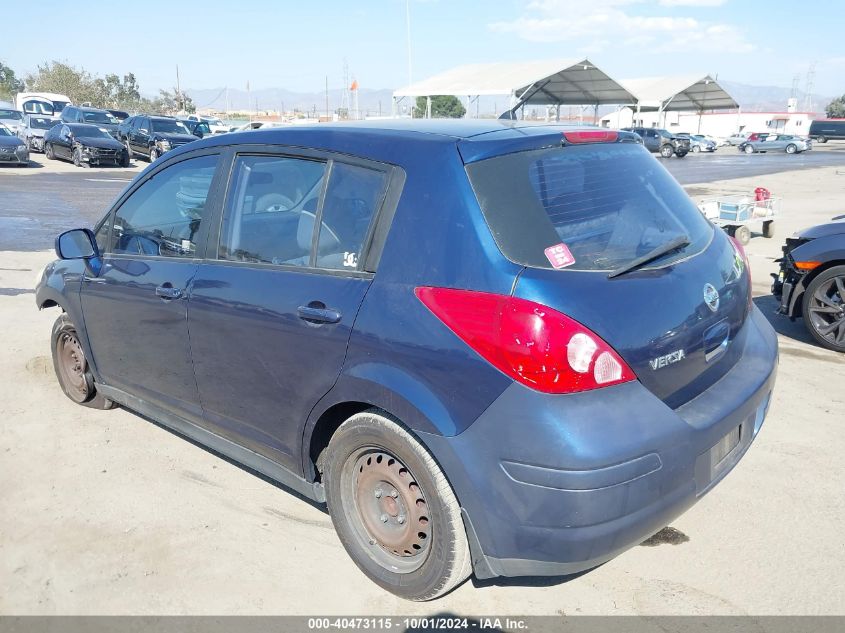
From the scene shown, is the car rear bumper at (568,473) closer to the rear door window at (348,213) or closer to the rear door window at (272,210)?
the rear door window at (348,213)

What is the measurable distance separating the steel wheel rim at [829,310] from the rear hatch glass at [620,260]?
313 cm

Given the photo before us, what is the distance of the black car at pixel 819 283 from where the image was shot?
577cm

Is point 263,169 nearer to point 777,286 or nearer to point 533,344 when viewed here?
point 533,344

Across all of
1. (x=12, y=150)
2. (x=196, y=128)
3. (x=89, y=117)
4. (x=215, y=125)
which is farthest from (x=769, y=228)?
(x=215, y=125)

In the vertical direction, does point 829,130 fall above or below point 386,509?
above

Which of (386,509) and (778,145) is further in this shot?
(778,145)

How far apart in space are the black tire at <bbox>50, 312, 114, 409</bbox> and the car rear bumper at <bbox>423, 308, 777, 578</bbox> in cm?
309

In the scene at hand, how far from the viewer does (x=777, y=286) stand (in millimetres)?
6488

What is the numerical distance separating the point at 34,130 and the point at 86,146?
7229 millimetres

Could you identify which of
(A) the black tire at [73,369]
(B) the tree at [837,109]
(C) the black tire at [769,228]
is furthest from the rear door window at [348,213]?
(B) the tree at [837,109]

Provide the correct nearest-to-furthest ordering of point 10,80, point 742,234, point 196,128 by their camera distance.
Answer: point 742,234
point 196,128
point 10,80

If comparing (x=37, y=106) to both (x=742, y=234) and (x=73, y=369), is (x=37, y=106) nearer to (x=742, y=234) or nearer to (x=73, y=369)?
(x=742, y=234)

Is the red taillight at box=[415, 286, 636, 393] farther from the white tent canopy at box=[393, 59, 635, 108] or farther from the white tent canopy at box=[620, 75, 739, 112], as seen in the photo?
the white tent canopy at box=[620, 75, 739, 112]

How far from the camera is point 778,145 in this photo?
52.3 m
